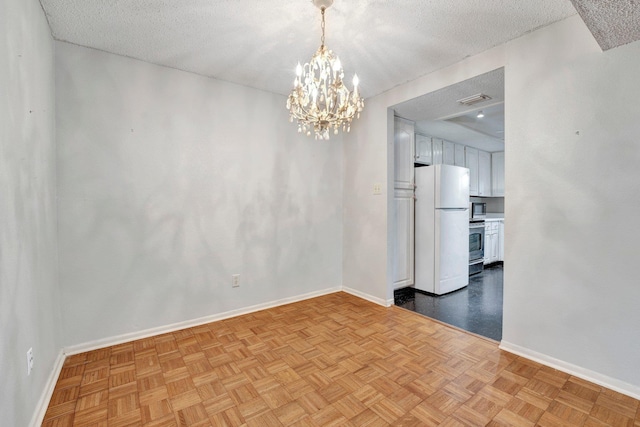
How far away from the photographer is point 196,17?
6.37ft

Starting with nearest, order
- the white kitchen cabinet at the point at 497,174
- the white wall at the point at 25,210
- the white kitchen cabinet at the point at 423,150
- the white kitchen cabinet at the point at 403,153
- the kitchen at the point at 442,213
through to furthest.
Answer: the white wall at the point at 25,210 → the kitchen at the point at 442,213 → the white kitchen cabinet at the point at 403,153 → the white kitchen cabinet at the point at 423,150 → the white kitchen cabinet at the point at 497,174

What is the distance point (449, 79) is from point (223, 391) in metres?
3.11

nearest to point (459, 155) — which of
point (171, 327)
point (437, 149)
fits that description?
point (437, 149)

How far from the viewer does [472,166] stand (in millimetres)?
5457

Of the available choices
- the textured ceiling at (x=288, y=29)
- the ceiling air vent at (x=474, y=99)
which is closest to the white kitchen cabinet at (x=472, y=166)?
the ceiling air vent at (x=474, y=99)

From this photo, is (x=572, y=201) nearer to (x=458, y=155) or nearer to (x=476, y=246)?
(x=476, y=246)

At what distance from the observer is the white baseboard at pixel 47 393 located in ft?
4.84

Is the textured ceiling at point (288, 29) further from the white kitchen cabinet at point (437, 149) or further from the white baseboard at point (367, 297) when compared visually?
the white baseboard at point (367, 297)

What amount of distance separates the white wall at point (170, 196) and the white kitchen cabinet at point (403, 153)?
1.03 m

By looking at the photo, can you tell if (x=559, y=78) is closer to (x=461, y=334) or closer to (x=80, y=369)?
(x=461, y=334)

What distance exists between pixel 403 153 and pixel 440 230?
1136 mm

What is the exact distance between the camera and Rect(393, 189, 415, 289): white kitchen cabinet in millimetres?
3746

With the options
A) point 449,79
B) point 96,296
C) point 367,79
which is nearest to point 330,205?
point 367,79

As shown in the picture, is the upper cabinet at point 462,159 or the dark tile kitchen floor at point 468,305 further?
the upper cabinet at point 462,159
